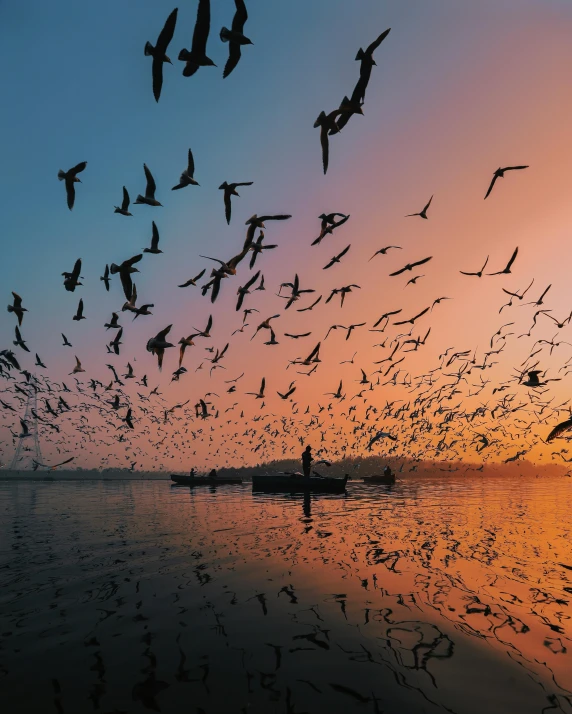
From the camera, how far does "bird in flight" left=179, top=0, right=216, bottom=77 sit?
7.26 metres

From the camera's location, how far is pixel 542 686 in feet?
16.8

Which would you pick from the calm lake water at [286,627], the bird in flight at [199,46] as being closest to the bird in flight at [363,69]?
the bird in flight at [199,46]

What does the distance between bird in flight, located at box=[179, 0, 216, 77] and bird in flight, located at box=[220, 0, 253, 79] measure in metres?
0.35

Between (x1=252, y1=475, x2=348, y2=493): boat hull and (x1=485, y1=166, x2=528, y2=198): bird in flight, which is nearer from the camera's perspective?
(x1=485, y1=166, x2=528, y2=198): bird in flight

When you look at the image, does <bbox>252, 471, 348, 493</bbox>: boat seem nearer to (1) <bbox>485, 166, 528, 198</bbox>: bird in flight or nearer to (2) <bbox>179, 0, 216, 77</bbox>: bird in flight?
(1) <bbox>485, 166, 528, 198</bbox>: bird in flight

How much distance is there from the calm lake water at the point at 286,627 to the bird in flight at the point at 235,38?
900 cm

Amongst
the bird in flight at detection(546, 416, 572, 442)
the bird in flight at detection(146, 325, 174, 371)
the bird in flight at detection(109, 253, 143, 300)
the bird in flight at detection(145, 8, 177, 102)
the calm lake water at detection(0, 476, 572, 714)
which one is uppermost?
the bird in flight at detection(145, 8, 177, 102)

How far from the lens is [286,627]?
693cm

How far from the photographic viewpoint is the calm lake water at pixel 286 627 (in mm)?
4859

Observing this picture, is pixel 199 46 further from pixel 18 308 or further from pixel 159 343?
pixel 18 308

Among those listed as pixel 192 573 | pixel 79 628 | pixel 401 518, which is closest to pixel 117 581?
pixel 192 573

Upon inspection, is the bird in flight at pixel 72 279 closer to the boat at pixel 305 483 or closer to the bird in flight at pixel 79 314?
the bird in flight at pixel 79 314

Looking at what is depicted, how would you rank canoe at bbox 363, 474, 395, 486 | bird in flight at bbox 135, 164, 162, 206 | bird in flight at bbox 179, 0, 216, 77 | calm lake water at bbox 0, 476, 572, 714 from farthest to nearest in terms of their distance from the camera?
canoe at bbox 363, 474, 395, 486 < bird in flight at bbox 135, 164, 162, 206 < bird in flight at bbox 179, 0, 216, 77 < calm lake water at bbox 0, 476, 572, 714

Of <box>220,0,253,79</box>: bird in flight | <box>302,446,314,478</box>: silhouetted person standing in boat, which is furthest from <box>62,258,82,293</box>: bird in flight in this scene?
<box>302,446,314,478</box>: silhouetted person standing in boat
